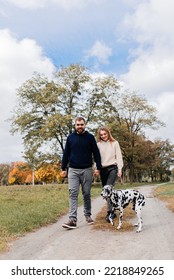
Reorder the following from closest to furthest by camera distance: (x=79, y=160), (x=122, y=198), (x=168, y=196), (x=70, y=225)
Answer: (x=122, y=198) < (x=70, y=225) < (x=79, y=160) < (x=168, y=196)

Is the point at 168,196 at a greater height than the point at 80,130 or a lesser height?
lesser

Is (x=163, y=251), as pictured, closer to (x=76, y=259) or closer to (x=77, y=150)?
(x=76, y=259)

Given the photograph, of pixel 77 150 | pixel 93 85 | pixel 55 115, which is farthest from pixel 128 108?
pixel 77 150

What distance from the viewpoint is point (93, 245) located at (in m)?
6.79

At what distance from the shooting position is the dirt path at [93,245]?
6.06 m

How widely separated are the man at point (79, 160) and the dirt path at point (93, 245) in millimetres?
701

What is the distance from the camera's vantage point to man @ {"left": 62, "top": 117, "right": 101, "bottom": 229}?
896 cm

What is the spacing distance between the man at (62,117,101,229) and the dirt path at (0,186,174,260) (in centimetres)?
70

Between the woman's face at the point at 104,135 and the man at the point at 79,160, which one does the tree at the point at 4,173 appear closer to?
the man at the point at 79,160

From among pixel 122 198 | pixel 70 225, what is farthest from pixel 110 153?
pixel 70 225

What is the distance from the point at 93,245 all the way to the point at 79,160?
2.68 m

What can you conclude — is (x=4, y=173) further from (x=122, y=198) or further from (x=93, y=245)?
(x=93, y=245)

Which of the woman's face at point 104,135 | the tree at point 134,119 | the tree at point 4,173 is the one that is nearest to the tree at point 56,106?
the tree at point 134,119
